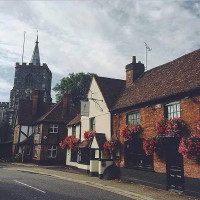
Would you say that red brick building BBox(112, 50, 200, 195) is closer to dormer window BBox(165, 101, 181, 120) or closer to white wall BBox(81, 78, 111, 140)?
dormer window BBox(165, 101, 181, 120)

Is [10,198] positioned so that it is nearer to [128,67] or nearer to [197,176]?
[197,176]

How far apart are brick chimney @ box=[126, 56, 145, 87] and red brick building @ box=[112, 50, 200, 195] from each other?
1166 mm

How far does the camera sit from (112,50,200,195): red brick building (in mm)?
12180

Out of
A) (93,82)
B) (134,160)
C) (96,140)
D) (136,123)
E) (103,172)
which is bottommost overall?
(103,172)

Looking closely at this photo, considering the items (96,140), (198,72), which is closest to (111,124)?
(96,140)

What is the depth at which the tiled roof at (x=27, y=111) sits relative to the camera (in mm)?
33938

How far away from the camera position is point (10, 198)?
30.5 feet

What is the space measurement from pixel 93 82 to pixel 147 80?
5.84 metres

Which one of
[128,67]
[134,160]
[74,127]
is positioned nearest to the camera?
[134,160]

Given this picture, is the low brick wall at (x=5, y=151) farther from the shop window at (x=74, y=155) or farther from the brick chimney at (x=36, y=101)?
the shop window at (x=74, y=155)

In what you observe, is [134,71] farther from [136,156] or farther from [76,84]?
[76,84]

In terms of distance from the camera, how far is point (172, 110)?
44.7 feet

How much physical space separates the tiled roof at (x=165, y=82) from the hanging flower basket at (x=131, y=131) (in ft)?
5.48

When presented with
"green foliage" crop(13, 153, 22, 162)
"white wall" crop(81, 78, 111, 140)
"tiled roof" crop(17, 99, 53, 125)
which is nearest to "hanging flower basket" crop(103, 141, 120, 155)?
"white wall" crop(81, 78, 111, 140)
